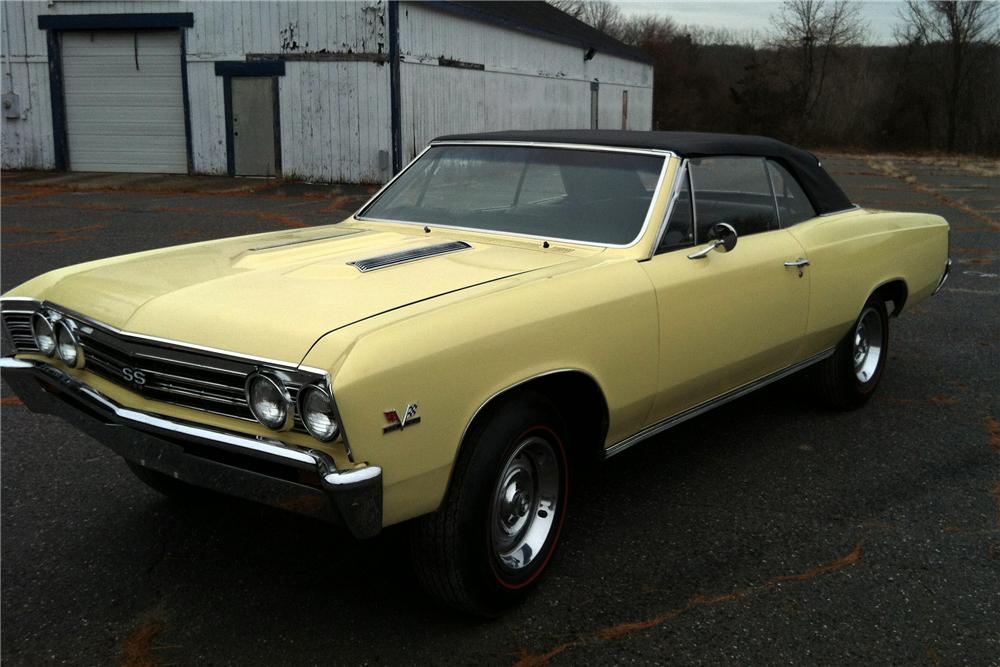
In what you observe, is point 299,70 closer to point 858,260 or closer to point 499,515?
point 858,260

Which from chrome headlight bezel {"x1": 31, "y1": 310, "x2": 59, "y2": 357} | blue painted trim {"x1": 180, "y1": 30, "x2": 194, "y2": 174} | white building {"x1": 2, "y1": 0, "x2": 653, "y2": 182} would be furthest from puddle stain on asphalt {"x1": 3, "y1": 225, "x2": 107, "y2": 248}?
chrome headlight bezel {"x1": 31, "y1": 310, "x2": 59, "y2": 357}

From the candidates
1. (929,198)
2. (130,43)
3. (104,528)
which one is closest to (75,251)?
(104,528)

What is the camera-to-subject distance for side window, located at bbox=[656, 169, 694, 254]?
12.4 ft

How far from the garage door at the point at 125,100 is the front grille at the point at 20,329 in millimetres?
16577

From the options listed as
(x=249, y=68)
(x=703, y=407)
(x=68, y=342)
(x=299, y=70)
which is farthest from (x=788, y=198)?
(x=249, y=68)

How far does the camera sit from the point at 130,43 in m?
18.7

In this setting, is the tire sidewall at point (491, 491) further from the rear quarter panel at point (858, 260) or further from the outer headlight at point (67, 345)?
the rear quarter panel at point (858, 260)

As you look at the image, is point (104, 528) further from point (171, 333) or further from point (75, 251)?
point (75, 251)

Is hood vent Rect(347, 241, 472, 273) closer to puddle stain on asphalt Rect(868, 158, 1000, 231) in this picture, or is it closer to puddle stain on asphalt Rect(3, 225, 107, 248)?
puddle stain on asphalt Rect(3, 225, 107, 248)

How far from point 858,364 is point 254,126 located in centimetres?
1530

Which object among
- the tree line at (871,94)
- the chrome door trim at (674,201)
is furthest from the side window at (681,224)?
the tree line at (871,94)

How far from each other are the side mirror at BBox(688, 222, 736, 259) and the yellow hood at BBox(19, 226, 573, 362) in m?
0.58

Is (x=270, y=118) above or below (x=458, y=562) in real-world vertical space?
above

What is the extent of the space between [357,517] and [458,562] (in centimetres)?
47
